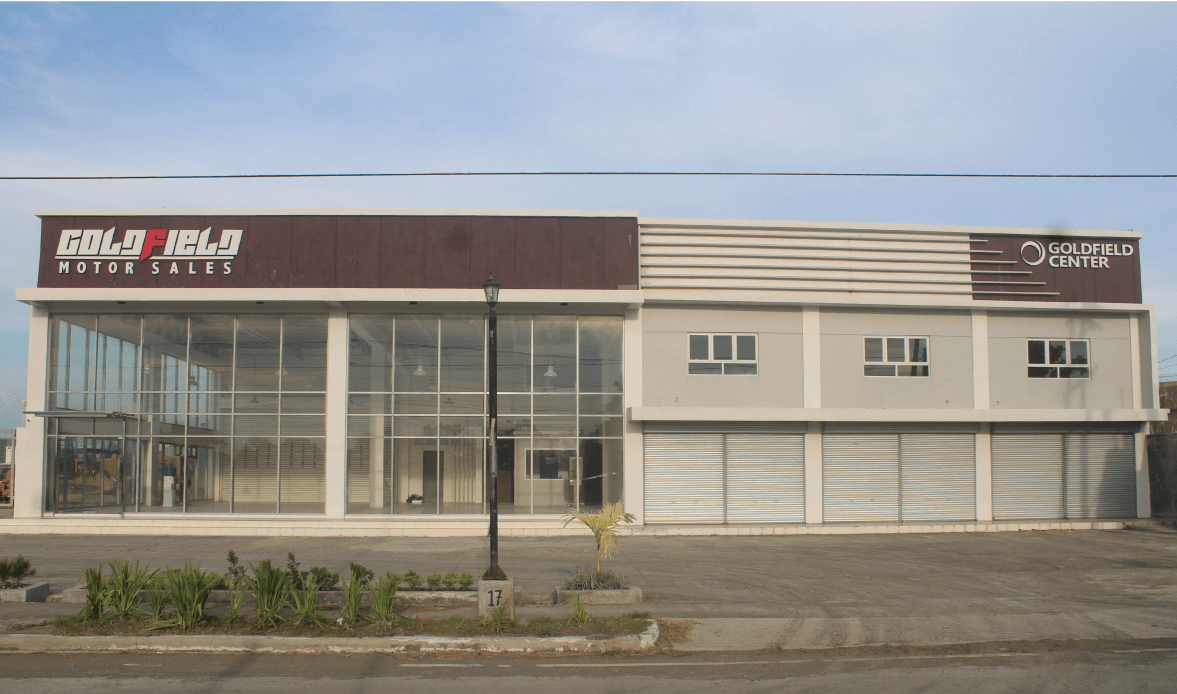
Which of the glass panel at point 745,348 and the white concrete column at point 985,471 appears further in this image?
the white concrete column at point 985,471

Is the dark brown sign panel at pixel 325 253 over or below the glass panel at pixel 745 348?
over

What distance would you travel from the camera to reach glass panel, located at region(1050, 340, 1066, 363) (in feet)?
77.5

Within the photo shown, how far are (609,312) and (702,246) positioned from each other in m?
3.24

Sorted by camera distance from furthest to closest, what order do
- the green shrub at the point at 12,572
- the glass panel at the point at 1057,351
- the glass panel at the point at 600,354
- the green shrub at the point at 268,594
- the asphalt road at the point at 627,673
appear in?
the glass panel at the point at 1057,351 → the glass panel at the point at 600,354 → the green shrub at the point at 12,572 → the green shrub at the point at 268,594 → the asphalt road at the point at 627,673

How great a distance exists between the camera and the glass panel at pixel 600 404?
875 inches

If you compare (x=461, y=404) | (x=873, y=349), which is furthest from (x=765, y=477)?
(x=461, y=404)

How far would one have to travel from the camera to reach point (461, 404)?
2220 cm

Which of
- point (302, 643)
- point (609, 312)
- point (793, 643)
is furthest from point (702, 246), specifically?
point (302, 643)

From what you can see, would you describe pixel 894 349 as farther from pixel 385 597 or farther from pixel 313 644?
pixel 313 644

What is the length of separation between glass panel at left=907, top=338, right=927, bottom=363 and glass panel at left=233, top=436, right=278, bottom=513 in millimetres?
18262

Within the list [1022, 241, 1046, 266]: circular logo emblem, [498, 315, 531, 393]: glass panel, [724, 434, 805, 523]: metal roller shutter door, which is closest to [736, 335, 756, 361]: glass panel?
[724, 434, 805, 523]: metal roller shutter door

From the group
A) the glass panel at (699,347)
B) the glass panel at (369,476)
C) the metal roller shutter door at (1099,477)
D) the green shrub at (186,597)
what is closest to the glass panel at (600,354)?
the glass panel at (699,347)

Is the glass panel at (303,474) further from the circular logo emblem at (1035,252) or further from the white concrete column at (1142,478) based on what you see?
the white concrete column at (1142,478)

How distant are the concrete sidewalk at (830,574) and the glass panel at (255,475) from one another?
70.3 inches
